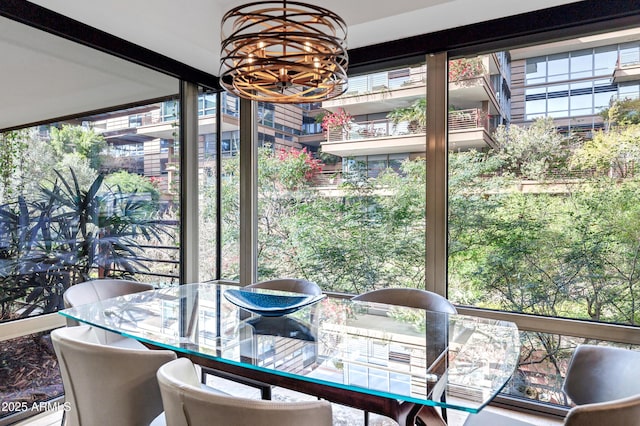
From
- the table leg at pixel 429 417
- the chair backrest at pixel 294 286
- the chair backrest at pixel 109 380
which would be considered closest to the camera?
the chair backrest at pixel 109 380

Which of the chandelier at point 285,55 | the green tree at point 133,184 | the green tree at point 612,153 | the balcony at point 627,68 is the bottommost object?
the green tree at point 133,184

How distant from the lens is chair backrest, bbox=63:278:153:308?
7.73 ft

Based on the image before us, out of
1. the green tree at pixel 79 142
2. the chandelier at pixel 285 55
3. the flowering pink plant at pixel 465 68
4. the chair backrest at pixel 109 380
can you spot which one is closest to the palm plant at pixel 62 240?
the green tree at pixel 79 142

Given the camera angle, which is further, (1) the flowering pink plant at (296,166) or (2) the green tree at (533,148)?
(1) the flowering pink plant at (296,166)

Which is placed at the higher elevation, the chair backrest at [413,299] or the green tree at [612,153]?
the green tree at [612,153]

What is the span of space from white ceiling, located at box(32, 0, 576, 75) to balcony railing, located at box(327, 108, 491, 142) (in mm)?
600

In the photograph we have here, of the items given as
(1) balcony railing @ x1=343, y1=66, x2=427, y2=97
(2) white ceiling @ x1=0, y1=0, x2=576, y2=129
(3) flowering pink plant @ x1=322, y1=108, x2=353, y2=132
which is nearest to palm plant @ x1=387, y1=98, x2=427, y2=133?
(1) balcony railing @ x1=343, y1=66, x2=427, y2=97

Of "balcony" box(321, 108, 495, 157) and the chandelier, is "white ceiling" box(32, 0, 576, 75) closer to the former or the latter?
"balcony" box(321, 108, 495, 157)

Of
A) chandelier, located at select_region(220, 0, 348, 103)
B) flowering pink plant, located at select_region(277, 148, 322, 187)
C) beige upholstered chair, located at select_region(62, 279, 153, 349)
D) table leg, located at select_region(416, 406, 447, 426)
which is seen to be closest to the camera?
table leg, located at select_region(416, 406, 447, 426)

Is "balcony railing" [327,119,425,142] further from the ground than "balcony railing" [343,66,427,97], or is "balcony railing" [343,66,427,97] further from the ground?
"balcony railing" [343,66,427,97]

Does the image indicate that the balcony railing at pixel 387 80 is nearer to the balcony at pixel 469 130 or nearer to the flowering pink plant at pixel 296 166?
the balcony at pixel 469 130

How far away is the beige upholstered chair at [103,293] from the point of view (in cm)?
232

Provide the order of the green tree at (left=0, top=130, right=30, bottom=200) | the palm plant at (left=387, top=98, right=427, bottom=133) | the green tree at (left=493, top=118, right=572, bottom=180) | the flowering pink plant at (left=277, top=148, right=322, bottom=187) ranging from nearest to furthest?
the green tree at (left=0, top=130, right=30, bottom=200)
the green tree at (left=493, top=118, right=572, bottom=180)
the palm plant at (left=387, top=98, right=427, bottom=133)
the flowering pink plant at (left=277, top=148, right=322, bottom=187)

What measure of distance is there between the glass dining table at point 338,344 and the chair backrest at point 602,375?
247mm
